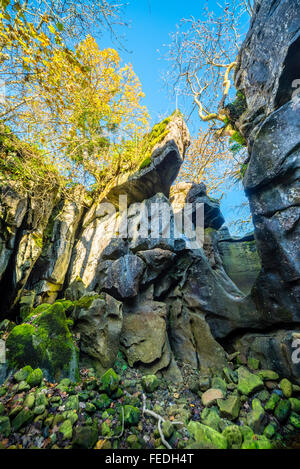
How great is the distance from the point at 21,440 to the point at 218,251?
952cm

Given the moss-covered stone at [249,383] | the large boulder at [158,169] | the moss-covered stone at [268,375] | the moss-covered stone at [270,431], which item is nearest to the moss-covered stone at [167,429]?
the moss-covered stone at [270,431]

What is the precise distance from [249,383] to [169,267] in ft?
13.3

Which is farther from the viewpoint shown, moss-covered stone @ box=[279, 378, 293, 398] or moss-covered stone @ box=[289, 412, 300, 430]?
moss-covered stone @ box=[279, 378, 293, 398]

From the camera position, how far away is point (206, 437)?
3016 mm

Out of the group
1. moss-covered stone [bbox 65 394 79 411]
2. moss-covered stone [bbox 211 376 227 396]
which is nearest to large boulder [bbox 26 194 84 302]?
moss-covered stone [bbox 65 394 79 411]

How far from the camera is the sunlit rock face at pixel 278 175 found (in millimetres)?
4609

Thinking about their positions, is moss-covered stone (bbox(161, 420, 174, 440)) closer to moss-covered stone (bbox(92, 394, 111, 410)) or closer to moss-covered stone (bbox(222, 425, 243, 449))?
moss-covered stone (bbox(222, 425, 243, 449))

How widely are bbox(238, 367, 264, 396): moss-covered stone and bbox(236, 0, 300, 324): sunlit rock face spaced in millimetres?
1576

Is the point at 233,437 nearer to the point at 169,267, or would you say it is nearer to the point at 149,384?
the point at 149,384

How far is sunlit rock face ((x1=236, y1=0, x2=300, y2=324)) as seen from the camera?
461cm

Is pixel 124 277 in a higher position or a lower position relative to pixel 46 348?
higher

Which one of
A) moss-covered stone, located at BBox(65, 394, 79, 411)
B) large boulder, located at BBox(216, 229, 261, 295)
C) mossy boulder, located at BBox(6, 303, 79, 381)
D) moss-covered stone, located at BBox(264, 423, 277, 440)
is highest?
large boulder, located at BBox(216, 229, 261, 295)

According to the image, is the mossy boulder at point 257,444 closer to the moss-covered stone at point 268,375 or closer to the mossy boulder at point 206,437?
the mossy boulder at point 206,437

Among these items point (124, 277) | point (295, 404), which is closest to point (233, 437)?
point (295, 404)
